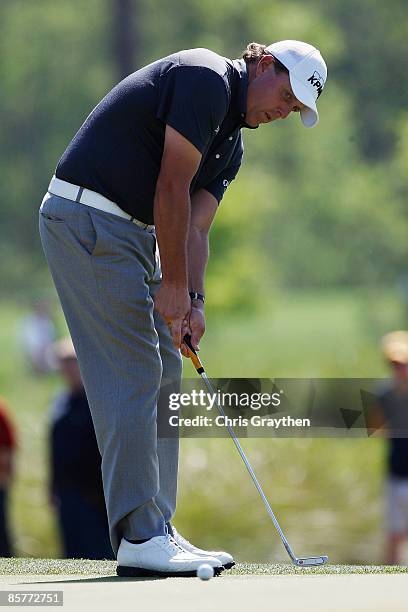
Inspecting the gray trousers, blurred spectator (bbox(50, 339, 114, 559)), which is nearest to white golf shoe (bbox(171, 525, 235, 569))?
the gray trousers

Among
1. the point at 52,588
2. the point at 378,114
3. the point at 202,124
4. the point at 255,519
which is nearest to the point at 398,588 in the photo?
the point at 52,588

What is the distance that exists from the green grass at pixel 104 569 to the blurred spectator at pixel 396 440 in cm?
312

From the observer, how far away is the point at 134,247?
3.91 metres

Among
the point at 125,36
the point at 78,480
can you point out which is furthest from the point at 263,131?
the point at 78,480

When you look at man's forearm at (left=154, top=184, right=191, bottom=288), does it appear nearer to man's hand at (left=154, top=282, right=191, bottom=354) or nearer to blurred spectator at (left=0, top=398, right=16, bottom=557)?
man's hand at (left=154, top=282, right=191, bottom=354)

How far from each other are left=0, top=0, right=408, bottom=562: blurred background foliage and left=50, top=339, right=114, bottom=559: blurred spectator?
20.0 ft

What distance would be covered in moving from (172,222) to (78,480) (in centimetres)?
326

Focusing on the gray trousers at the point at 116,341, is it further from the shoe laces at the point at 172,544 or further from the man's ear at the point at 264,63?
the man's ear at the point at 264,63

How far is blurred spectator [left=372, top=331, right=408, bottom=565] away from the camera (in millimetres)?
7480

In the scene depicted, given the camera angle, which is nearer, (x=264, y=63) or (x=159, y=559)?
(x=159, y=559)

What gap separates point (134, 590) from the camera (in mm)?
3475

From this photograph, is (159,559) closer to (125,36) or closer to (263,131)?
(263,131)

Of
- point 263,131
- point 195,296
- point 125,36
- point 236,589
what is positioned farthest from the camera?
point 125,36

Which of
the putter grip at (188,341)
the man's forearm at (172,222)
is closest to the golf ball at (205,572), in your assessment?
the putter grip at (188,341)
